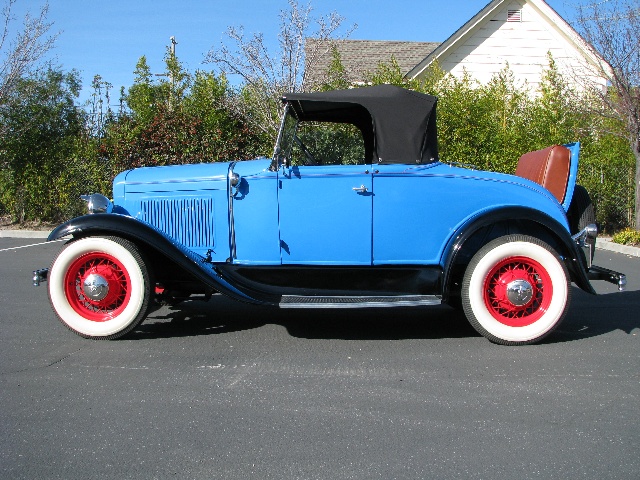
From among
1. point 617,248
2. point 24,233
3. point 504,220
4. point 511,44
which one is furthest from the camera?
point 511,44

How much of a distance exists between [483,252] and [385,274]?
0.73 m

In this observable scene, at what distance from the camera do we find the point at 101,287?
14.9 ft

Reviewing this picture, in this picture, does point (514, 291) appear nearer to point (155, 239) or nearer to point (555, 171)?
point (555, 171)

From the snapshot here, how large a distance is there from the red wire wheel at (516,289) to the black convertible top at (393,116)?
100 cm

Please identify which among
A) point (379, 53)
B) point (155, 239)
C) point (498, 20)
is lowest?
point (155, 239)

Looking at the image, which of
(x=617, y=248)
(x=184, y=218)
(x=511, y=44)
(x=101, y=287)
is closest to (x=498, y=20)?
(x=511, y=44)

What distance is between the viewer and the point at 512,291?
4.46 metres

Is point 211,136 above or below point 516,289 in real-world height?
above

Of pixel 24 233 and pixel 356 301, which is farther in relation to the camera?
pixel 24 233

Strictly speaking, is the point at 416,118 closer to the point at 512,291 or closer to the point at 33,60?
the point at 512,291

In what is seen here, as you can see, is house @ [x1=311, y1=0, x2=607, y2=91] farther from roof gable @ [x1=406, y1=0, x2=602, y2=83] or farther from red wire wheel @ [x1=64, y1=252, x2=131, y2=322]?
red wire wheel @ [x1=64, y1=252, x2=131, y2=322]

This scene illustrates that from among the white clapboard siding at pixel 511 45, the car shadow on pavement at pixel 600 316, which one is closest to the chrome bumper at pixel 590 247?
the car shadow on pavement at pixel 600 316

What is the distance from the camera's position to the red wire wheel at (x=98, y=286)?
4.57m

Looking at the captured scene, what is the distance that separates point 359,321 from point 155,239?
1846 millimetres
